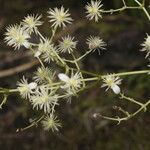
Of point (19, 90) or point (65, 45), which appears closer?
point (19, 90)

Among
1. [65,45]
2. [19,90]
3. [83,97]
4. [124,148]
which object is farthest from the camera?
[83,97]

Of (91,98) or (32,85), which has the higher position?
(91,98)

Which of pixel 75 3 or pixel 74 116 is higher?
pixel 75 3

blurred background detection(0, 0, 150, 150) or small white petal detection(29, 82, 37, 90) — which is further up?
blurred background detection(0, 0, 150, 150)

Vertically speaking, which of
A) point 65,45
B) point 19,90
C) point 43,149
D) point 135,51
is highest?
point 135,51

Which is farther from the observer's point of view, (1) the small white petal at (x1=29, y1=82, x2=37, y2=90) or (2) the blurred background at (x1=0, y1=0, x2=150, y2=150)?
(2) the blurred background at (x1=0, y1=0, x2=150, y2=150)

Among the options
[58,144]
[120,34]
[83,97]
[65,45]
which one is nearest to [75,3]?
[120,34]

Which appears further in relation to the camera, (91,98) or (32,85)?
(91,98)

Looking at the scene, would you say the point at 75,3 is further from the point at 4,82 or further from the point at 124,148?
the point at 124,148
